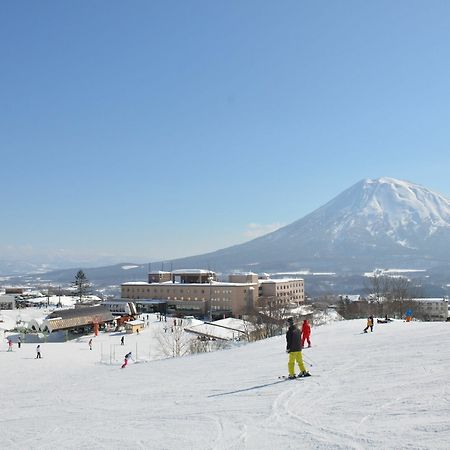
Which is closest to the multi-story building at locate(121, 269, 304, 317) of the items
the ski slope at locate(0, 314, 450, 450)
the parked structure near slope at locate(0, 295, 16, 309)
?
the parked structure near slope at locate(0, 295, 16, 309)

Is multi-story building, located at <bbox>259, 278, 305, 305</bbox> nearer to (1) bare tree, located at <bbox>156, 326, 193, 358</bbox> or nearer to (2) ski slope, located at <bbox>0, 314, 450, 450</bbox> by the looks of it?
(1) bare tree, located at <bbox>156, 326, 193, 358</bbox>

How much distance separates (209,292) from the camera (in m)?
84.1

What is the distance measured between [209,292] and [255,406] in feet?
254

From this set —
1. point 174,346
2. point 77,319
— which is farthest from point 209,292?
point 174,346

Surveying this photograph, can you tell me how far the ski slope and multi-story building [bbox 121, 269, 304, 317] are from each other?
65.0 meters

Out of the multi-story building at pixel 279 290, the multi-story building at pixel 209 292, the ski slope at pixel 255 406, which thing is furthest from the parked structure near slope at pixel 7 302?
the ski slope at pixel 255 406

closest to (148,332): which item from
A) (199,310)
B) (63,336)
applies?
(63,336)

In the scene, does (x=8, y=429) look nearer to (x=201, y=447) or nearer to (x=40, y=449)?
(x=40, y=449)

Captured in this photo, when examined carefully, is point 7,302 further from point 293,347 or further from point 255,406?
point 255,406

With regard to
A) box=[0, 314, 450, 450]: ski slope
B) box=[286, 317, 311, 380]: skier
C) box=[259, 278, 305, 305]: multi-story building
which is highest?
box=[286, 317, 311, 380]: skier

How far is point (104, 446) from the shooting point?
19.8 ft

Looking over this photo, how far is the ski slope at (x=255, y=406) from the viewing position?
5.55 meters

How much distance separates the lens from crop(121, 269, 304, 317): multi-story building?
82.9 meters

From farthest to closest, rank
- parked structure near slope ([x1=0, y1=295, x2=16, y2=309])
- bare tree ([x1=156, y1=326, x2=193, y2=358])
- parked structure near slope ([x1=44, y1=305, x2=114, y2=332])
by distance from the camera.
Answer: parked structure near slope ([x1=0, y1=295, x2=16, y2=309]) → parked structure near slope ([x1=44, y1=305, x2=114, y2=332]) → bare tree ([x1=156, y1=326, x2=193, y2=358])
